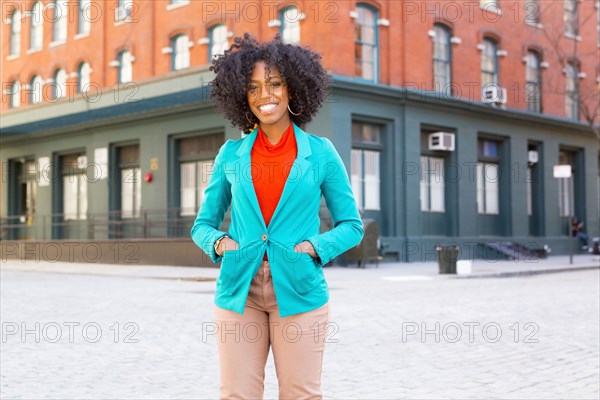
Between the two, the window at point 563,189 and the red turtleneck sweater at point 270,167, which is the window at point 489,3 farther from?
the red turtleneck sweater at point 270,167

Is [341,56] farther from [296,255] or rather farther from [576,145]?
[296,255]

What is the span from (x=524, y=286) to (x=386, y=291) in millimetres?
3398

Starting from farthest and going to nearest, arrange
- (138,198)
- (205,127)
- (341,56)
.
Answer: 1. (138,198)
2. (205,127)
3. (341,56)

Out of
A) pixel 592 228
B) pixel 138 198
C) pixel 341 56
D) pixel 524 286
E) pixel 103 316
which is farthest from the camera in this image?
pixel 592 228

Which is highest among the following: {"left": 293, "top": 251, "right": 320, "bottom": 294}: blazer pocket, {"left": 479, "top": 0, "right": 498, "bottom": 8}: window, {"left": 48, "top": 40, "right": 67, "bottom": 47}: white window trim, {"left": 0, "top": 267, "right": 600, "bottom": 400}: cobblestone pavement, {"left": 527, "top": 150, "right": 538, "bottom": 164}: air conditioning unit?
{"left": 479, "top": 0, "right": 498, "bottom": 8}: window

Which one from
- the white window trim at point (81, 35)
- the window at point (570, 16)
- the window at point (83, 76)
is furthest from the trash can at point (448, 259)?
the white window trim at point (81, 35)

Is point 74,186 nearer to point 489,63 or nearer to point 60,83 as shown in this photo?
point 60,83

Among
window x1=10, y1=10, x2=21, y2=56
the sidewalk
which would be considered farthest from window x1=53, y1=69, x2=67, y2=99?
the sidewalk

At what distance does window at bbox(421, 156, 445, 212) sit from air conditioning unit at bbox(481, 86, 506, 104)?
3.09 metres

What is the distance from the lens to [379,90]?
993 inches

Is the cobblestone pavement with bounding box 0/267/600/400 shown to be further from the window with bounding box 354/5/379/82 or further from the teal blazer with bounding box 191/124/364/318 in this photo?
the window with bounding box 354/5/379/82

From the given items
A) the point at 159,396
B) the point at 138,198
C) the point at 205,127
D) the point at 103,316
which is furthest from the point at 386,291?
the point at 138,198

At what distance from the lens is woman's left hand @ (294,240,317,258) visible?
9.56ft

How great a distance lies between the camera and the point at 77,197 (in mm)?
32906
